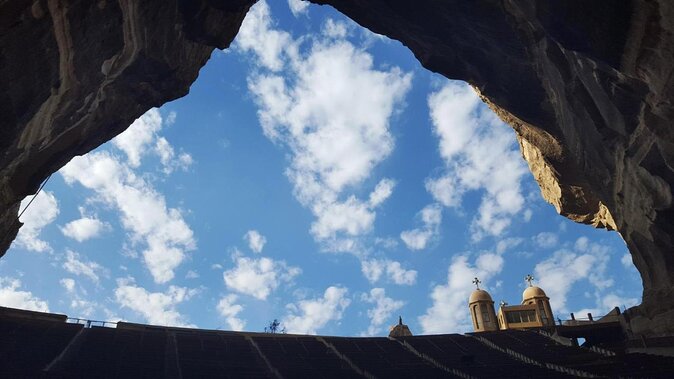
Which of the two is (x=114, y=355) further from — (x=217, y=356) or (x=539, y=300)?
(x=539, y=300)

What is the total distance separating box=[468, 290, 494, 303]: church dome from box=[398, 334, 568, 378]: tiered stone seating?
15.7 meters

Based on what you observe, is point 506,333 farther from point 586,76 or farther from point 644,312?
point 586,76

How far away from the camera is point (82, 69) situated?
15414mm

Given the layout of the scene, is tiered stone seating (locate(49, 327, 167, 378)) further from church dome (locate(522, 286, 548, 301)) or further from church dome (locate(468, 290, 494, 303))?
church dome (locate(522, 286, 548, 301))

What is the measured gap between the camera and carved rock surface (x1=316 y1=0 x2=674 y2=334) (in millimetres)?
9836

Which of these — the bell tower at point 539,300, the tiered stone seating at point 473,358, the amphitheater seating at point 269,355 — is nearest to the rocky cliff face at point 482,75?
the amphitheater seating at point 269,355

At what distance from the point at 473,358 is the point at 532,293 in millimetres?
25232

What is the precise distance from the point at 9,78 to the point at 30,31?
162 centimetres

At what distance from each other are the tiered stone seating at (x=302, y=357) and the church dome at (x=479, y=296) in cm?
2508

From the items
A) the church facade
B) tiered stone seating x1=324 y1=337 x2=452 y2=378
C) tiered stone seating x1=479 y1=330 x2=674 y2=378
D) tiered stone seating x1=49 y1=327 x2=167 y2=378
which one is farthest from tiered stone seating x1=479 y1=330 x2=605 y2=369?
tiered stone seating x1=49 y1=327 x2=167 y2=378

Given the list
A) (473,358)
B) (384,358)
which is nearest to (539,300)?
(473,358)

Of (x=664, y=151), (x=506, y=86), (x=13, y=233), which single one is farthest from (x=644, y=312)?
(x=13, y=233)

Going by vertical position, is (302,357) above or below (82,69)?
below

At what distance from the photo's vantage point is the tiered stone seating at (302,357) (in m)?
24.9
